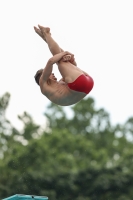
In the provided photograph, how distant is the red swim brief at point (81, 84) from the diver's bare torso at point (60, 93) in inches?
2.6

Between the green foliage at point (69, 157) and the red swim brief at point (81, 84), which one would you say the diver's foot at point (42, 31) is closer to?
the red swim brief at point (81, 84)

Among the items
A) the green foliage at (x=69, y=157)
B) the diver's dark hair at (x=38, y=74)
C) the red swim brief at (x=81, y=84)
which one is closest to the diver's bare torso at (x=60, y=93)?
the red swim brief at (x=81, y=84)

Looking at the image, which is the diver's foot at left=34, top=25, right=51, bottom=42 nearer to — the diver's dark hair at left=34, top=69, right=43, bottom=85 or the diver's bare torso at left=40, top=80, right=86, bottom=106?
the diver's dark hair at left=34, top=69, right=43, bottom=85

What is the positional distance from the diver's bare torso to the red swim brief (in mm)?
65

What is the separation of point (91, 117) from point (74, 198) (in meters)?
24.9

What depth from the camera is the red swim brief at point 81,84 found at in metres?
11.9

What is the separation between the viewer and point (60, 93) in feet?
39.4

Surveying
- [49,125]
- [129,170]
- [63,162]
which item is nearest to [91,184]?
[129,170]

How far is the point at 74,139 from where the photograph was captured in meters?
45.7

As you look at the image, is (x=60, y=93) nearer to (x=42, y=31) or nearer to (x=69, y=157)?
(x=42, y=31)

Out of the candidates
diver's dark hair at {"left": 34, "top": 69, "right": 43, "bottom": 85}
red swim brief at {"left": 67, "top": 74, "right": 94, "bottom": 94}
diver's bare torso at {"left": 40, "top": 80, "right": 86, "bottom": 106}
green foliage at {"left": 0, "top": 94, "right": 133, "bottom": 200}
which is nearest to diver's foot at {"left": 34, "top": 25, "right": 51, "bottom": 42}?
diver's dark hair at {"left": 34, "top": 69, "right": 43, "bottom": 85}

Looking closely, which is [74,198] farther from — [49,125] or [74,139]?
[49,125]

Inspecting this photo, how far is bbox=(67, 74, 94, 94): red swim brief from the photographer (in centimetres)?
1191

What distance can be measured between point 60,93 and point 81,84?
36cm
